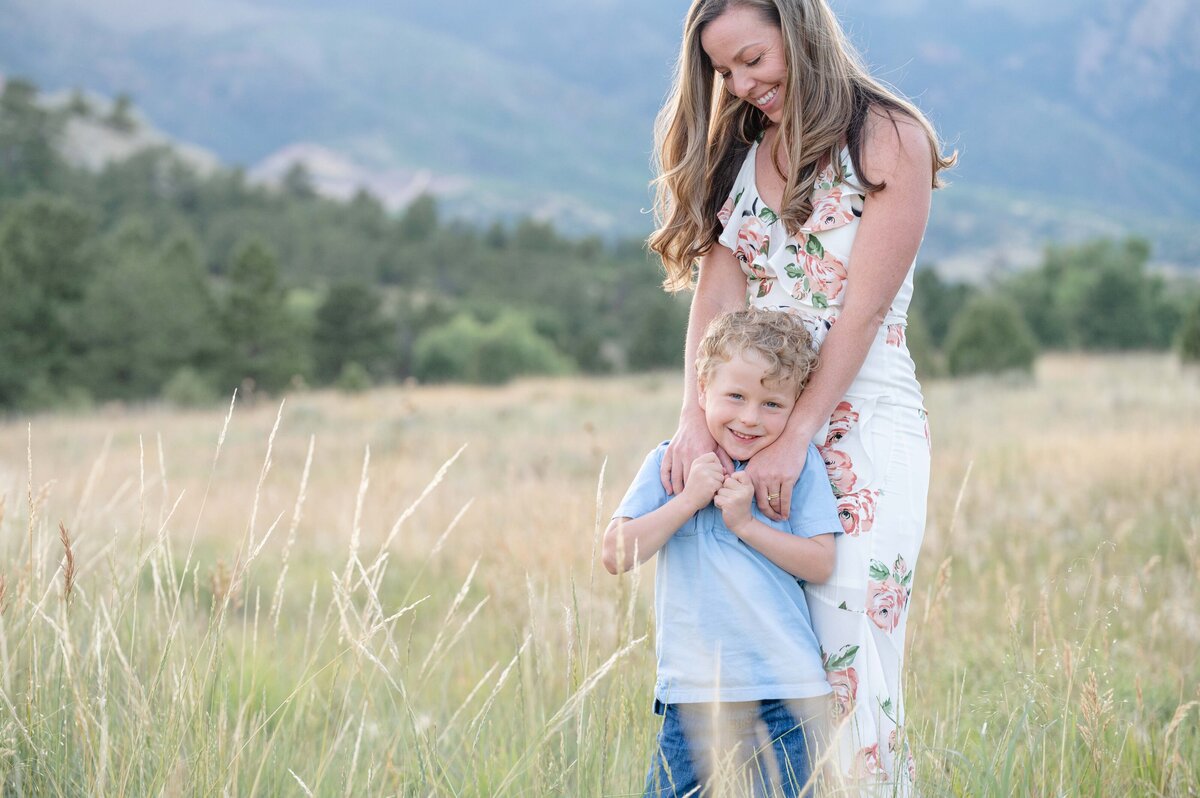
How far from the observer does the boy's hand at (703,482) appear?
6.75 feet

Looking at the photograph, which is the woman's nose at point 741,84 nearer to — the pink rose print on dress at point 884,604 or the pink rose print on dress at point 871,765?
the pink rose print on dress at point 884,604

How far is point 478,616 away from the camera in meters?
4.98

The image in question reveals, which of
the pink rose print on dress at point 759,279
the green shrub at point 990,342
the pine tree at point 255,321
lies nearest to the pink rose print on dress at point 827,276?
the pink rose print on dress at point 759,279

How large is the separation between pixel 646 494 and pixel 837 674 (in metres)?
0.52

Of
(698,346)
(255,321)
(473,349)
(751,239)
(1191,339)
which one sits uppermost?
(1191,339)

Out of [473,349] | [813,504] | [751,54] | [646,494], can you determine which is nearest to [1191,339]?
[751,54]

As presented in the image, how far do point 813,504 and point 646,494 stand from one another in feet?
1.09

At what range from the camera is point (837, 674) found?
2.11 metres

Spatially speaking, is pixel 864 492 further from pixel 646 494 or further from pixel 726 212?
pixel 726 212

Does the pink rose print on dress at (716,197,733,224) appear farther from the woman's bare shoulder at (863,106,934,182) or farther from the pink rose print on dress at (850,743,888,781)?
the pink rose print on dress at (850,743,888,781)

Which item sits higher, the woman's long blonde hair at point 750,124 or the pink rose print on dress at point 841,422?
the woman's long blonde hair at point 750,124

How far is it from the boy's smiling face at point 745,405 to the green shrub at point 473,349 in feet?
140

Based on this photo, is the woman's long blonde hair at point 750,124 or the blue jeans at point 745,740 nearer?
the blue jeans at point 745,740

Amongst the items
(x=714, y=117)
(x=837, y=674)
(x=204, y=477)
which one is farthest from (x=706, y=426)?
(x=204, y=477)
